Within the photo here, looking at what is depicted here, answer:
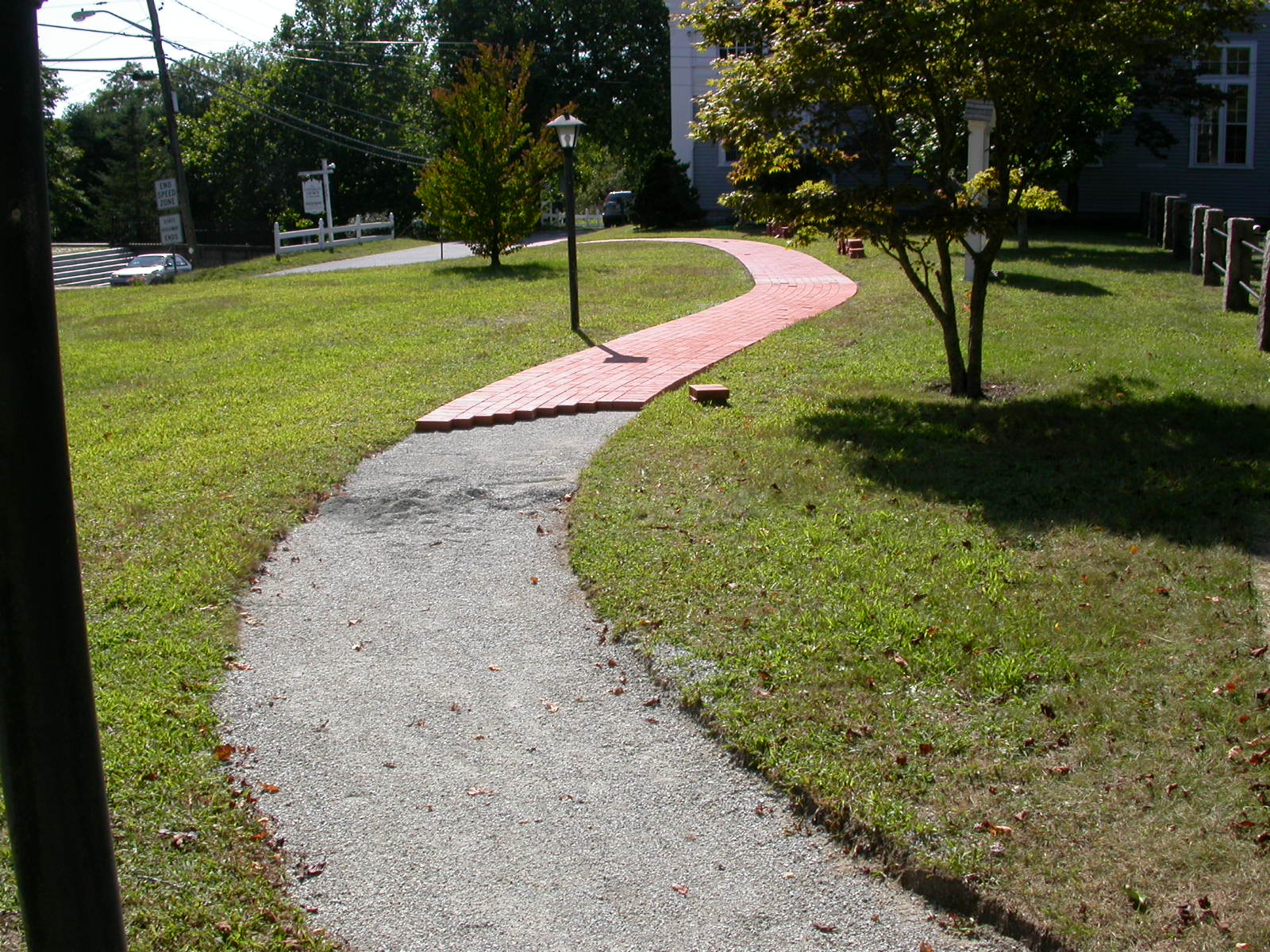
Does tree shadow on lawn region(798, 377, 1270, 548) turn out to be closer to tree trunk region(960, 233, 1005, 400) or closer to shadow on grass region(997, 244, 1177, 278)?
tree trunk region(960, 233, 1005, 400)

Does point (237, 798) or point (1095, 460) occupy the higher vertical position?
point (1095, 460)

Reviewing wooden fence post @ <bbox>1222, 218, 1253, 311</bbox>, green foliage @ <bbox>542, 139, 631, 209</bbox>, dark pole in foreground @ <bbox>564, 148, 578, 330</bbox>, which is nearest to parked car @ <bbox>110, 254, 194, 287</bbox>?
dark pole in foreground @ <bbox>564, 148, 578, 330</bbox>

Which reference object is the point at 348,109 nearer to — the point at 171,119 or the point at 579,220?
the point at 579,220

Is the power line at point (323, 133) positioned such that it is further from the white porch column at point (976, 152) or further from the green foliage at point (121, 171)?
the white porch column at point (976, 152)

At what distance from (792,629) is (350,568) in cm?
249

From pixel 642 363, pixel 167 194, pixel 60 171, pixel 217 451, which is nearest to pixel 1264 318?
pixel 642 363

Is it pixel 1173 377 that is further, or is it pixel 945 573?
pixel 1173 377

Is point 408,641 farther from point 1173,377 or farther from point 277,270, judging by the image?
point 277,270

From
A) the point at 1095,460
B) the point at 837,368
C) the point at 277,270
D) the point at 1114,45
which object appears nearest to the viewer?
the point at 1095,460

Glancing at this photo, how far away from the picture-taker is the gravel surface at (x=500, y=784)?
11.1ft

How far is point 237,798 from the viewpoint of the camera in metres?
3.97

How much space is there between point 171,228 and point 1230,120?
98.3ft

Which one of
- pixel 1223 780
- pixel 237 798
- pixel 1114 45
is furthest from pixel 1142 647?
pixel 1114 45

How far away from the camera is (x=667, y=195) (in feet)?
107
